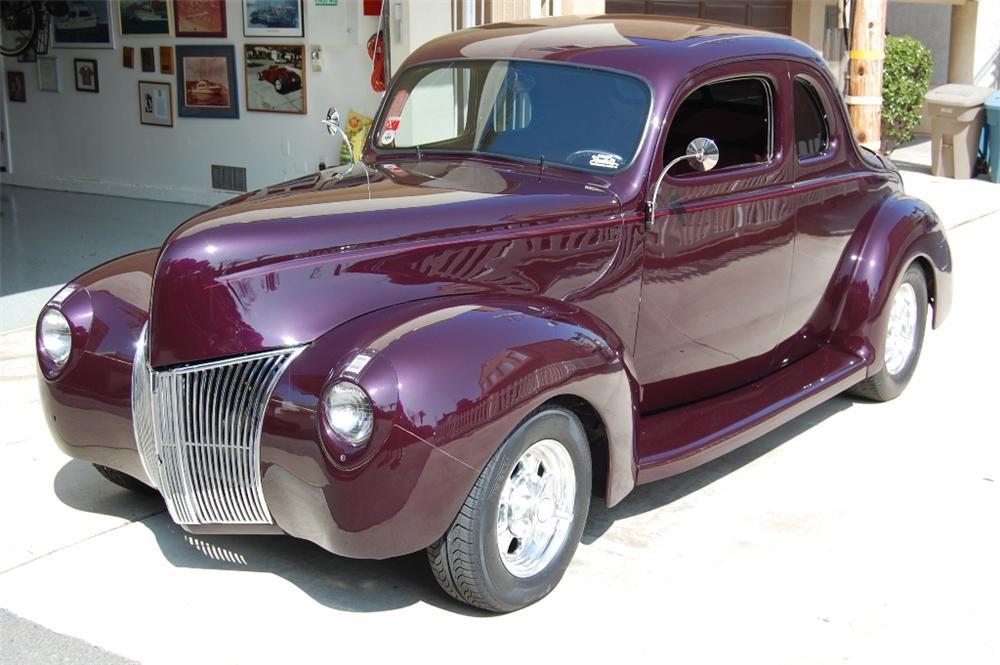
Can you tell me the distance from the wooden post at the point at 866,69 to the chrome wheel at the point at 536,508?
16.0 ft

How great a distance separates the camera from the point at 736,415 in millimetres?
4637

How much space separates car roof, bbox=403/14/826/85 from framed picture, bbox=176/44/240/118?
19.4 ft

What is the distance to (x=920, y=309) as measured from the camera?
6031 millimetres

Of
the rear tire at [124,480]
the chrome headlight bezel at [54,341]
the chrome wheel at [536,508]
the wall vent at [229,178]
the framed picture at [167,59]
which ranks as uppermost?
the framed picture at [167,59]

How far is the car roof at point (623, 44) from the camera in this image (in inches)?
180

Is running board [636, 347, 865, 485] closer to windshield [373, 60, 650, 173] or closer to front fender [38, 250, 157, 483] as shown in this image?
windshield [373, 60, 650, 173]

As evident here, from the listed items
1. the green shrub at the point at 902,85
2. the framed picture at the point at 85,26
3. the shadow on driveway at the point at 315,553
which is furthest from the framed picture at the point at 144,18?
the green shrub at the point at 902,85

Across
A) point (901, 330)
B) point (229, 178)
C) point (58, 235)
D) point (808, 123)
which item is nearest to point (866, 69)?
point (901, 330)

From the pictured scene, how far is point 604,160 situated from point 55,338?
2122 millimetres

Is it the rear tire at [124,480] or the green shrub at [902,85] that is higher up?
the green shrub at [902,85]

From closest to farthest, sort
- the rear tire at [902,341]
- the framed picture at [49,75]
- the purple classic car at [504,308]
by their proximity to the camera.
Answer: the purple classic car at [504,308], the rear tire at [902,341], the framed picture at [49,75]

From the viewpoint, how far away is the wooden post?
25.5 ft

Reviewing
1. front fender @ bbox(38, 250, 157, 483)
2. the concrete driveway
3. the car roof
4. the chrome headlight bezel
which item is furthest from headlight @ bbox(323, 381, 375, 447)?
the car roof

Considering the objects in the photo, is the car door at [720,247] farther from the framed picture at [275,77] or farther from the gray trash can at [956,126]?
the gray trash can at [956,126]
